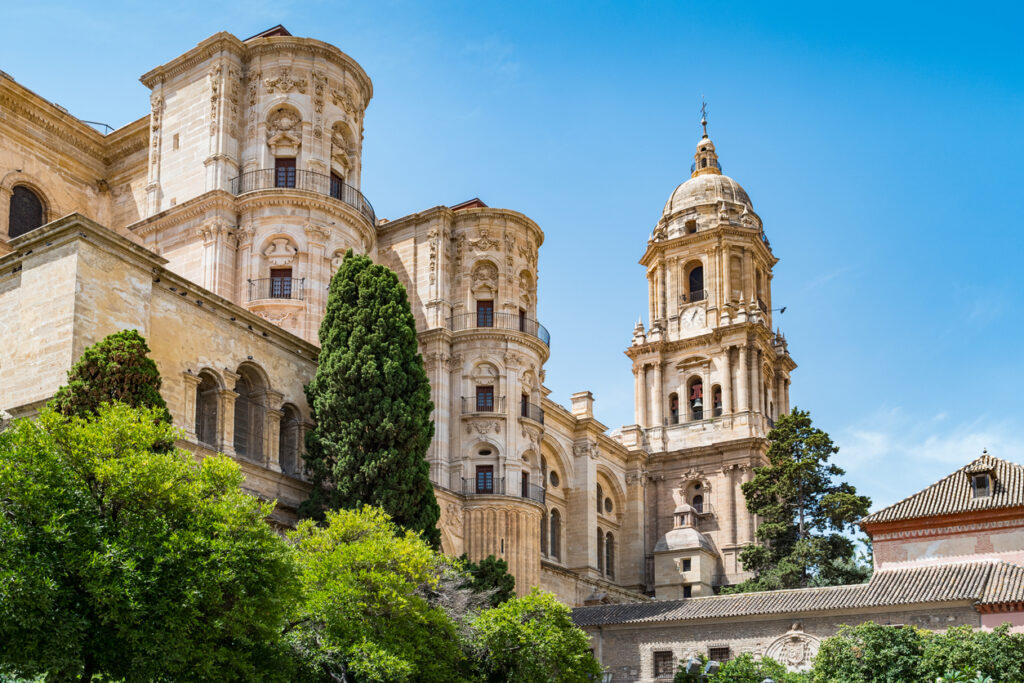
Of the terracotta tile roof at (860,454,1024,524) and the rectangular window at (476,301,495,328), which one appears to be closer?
the terracotta tile roof at (860,454,1024,524)

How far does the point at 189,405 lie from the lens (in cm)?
2853

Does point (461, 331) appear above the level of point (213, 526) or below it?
above

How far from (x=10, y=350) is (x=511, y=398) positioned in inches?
739

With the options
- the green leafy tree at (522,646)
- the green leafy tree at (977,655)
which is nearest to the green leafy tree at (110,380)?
the green leafy tree at (522,646)

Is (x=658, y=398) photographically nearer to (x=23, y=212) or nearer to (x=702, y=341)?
(x=702, y=341)

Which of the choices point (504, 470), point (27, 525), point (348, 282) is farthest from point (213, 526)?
point (504, 470)

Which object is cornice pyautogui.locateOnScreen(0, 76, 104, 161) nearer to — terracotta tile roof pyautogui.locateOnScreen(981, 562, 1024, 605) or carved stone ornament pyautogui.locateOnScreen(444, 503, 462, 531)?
carved stone ornament pyautogui.locateOnScreen(444, 503, 462, 531)

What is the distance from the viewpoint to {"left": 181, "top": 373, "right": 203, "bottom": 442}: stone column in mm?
28188

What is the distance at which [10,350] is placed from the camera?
88.6ft

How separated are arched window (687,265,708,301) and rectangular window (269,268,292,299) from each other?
31.9 metres

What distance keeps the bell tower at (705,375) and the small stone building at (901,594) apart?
1497 cm

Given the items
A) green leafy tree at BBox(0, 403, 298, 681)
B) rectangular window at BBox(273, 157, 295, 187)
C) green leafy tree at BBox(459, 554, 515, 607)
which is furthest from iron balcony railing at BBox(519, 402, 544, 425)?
green leafy tree at BBox(0, 403, 298, 681)

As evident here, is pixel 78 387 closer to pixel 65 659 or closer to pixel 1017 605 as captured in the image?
pixel 65 659

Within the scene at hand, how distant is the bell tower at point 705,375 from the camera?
2224 inches
